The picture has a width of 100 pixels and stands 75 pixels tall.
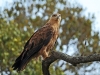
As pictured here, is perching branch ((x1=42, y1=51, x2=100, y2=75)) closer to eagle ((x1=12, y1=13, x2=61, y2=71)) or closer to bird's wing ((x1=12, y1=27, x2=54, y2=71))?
bird's wing ((x1=12, y1=27, x2=54, y2=71))

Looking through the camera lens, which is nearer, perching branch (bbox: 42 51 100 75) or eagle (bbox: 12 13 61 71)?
perching branch (bbox: 42 51 100 75)

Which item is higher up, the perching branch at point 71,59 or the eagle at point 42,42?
the perching branch at point 71,59

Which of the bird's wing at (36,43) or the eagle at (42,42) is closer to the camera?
the bird's wing at (36,43)

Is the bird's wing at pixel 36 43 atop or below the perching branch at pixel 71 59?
below

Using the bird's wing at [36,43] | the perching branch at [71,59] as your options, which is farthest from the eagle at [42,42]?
the perching branch at [71,59]

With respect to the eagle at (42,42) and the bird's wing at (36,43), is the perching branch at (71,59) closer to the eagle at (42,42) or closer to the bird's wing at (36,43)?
the bird's wing at (36,43)

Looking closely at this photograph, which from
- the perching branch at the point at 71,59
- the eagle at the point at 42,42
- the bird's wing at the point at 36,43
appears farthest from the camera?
the eagle at the point at 42,42

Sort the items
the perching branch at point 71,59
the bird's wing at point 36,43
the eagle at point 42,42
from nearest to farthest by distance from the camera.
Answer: the perching branch at point 71,59 < the bird's wing at point 36,43 < the eagle at point 42,42

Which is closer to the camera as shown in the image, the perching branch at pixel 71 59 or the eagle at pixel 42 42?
the perching branch at pixel 71 59

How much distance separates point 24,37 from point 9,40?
805 mm

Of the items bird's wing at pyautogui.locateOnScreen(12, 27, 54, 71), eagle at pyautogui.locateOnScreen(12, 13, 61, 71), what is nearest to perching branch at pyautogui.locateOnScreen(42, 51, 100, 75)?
bird's wing at pyautogui.locateOnScreen(12, 27, 54, 71)

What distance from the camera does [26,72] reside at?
13.3 m

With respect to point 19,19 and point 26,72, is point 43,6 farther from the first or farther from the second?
point 26,72

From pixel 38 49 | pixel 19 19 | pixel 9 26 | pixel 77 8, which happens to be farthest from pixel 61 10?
pixel 38 49
